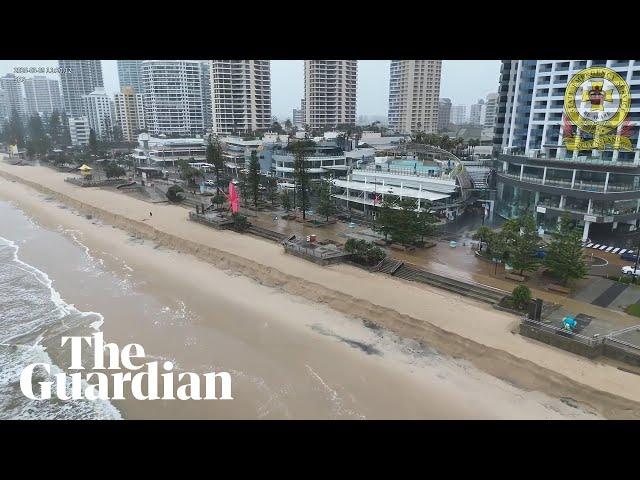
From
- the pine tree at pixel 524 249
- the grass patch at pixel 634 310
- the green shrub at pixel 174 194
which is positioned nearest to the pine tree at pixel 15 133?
the green shrub at pixel 174 194

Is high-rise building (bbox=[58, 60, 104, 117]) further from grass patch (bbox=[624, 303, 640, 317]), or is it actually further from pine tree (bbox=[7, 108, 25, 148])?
grass patch (bbox=[624, 303, 640, 317])

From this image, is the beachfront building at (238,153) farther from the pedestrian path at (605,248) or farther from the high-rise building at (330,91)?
the pedestrian path at (605,248)

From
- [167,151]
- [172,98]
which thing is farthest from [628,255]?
[172,98]

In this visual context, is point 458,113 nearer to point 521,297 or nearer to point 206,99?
point 206,99
